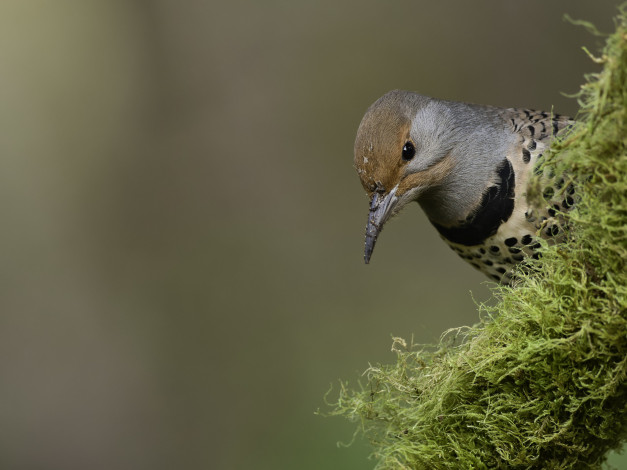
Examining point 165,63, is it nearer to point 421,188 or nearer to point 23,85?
point 23,85

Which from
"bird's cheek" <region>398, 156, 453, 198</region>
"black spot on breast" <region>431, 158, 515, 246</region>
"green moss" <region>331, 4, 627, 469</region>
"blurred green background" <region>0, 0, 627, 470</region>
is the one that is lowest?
"green moss" <region>331, 4, 627, 469</region>

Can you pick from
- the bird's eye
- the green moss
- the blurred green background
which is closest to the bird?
the bird's eye

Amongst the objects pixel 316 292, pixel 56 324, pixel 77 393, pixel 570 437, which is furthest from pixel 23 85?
pixel 570 437

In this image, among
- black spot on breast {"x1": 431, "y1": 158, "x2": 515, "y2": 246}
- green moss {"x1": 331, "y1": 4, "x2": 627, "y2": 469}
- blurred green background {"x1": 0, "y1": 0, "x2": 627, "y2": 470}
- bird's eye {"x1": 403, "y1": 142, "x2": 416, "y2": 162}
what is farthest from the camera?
blurred green background {"x1": 0, "y1": 0, "x2": 627, "y2": 470}

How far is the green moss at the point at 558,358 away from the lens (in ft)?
5.10

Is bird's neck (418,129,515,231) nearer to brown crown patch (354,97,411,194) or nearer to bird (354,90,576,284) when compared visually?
bird (354,90,576,284)

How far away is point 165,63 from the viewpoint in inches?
311

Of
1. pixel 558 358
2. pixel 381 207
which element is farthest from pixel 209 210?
pixel 558 358

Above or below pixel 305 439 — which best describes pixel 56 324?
above

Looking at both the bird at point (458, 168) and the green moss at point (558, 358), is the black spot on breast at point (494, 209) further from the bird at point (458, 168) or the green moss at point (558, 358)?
the green moss at point (558, 358)

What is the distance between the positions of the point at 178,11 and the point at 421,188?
18.8 feet

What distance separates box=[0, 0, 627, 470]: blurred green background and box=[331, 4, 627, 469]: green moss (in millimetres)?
4703

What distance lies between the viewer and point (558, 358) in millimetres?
1696

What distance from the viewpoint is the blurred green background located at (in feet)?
23.4
